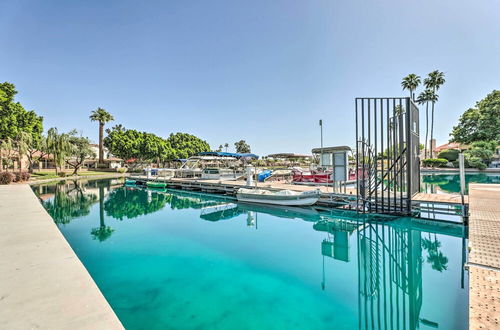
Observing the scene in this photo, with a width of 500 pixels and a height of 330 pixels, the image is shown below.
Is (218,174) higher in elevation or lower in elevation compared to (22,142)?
lower

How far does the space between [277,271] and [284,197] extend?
8519mm

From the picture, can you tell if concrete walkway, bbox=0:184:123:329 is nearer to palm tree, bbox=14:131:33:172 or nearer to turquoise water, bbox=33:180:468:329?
turquoise water, bbox=33:180:468:329

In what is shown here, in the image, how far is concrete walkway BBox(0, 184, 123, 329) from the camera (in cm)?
274

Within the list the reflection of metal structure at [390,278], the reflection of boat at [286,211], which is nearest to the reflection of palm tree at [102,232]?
the reflection of boat at [286,211]

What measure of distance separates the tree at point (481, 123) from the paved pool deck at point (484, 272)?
135ft

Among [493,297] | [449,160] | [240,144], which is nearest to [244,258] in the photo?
[493,297]

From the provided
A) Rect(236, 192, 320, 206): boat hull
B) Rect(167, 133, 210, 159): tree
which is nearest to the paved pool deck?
Rect(236, 192, 320, 206): boat hull

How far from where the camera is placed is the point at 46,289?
3.46m

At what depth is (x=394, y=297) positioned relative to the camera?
529 cm

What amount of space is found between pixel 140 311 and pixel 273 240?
552cm

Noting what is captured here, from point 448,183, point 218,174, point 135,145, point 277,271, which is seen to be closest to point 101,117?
point 135,145

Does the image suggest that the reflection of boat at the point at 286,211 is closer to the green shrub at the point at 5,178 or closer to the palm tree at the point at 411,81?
the green shrub at the point at 5,178

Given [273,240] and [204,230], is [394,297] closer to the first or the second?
[273,240]

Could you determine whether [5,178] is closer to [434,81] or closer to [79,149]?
[79,149]
